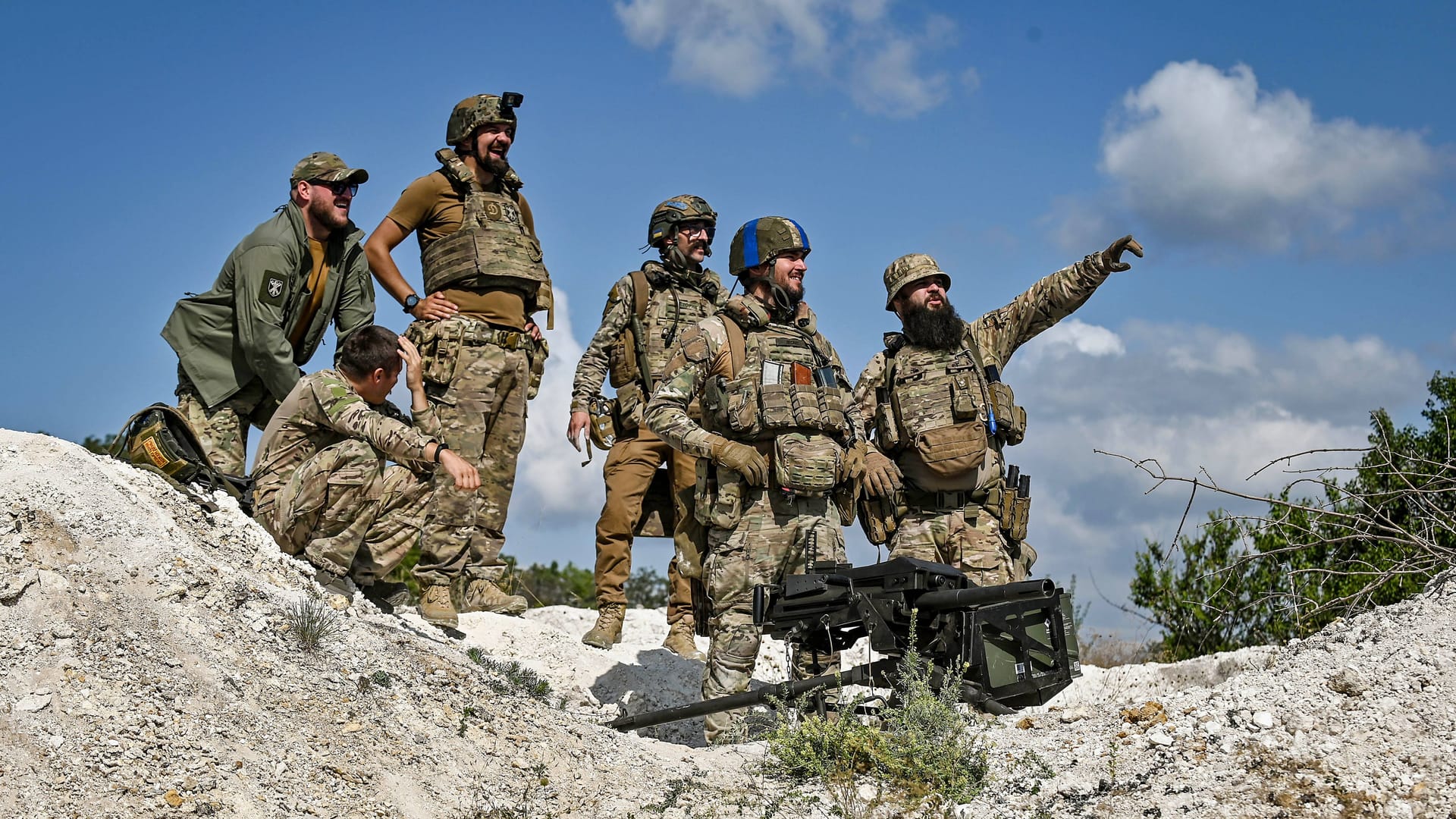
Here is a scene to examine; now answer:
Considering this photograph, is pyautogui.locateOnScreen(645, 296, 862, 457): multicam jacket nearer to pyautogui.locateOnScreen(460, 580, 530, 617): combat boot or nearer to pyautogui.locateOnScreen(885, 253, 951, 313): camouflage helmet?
pyautogui.locateOnScreen(885, 253, 951, 313): camouflage helmet

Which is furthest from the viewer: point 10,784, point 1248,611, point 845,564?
point 1248,611

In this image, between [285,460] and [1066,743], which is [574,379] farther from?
[1066,743]

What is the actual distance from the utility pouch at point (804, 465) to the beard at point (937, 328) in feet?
3.75

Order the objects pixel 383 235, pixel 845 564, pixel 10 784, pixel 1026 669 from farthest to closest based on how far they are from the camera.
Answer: pixel 383 235 < pixel 845 564 < pixel 1026 669 < pixel 10 784

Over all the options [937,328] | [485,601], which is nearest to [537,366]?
[485,601]

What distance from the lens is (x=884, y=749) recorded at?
15.7 ft

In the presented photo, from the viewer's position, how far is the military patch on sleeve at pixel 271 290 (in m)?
6.50

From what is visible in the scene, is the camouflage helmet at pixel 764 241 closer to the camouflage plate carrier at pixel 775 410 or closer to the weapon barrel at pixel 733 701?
the camouflage plate carrier at pixel 775 410

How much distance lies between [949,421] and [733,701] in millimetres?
2107

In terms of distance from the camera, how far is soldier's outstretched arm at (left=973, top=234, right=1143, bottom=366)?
7164mm

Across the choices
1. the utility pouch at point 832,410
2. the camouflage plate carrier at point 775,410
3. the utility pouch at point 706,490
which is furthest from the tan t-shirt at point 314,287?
the utility pouch at point 832,410

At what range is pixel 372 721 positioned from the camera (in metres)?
4.95

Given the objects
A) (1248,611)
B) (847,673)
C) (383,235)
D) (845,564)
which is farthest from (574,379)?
(1248,611)

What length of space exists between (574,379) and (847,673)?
11.4 feet
